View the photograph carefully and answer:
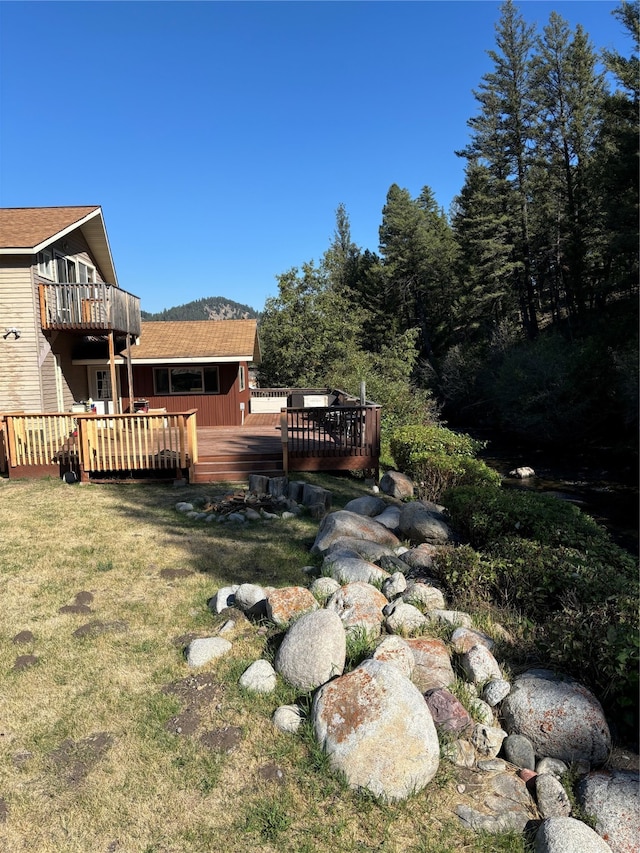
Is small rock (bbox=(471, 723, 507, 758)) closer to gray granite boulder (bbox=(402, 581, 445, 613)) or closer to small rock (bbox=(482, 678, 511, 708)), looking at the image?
small rock (bbox=(482, 678, 511, 708))

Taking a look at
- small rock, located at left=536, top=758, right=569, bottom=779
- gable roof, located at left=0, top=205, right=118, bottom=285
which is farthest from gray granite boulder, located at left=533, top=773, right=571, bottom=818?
gable roof, located at left=0, top=205, right=118, bottom=285

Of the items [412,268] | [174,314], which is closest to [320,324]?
[412,268]

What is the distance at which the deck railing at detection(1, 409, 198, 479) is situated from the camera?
9602 mm

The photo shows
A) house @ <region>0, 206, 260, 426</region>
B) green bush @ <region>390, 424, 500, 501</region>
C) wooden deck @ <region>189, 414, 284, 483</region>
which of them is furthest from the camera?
house @ <region>0, 206, 260, 426</region>

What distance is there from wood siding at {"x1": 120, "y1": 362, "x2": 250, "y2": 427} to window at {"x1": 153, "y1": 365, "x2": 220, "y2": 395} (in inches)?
5.4

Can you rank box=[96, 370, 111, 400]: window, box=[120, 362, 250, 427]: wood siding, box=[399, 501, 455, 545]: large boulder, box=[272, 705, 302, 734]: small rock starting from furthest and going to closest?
box=[120, 362, 250, 427]: wood siding
box=[96, 370, 111, 400]: window
box=[399, 501, 455, 545]: large boulder
box=[272, 705, 302, 734]: small rock

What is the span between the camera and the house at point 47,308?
12.6 metres

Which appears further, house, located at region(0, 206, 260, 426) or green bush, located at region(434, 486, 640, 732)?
house, located at region(0, 206, 260, 426)

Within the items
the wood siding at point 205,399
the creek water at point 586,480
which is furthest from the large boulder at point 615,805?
the wood siding at point 205,399

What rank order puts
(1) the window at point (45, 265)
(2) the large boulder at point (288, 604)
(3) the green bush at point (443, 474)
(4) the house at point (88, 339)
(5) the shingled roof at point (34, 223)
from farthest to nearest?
(1) the window at point (45, 265), (4) the house at point (88, 339), (5) the shingled roof at point (34, 223), (3) the green bush at point (443, 474), (2) the large boulder at point (288, 604)

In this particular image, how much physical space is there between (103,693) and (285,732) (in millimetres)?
1265

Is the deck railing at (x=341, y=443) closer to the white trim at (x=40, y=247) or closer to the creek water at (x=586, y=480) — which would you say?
the creek water at (x=586, y=480)

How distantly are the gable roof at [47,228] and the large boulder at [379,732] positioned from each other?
40.9 feet

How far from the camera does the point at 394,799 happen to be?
2.76m
